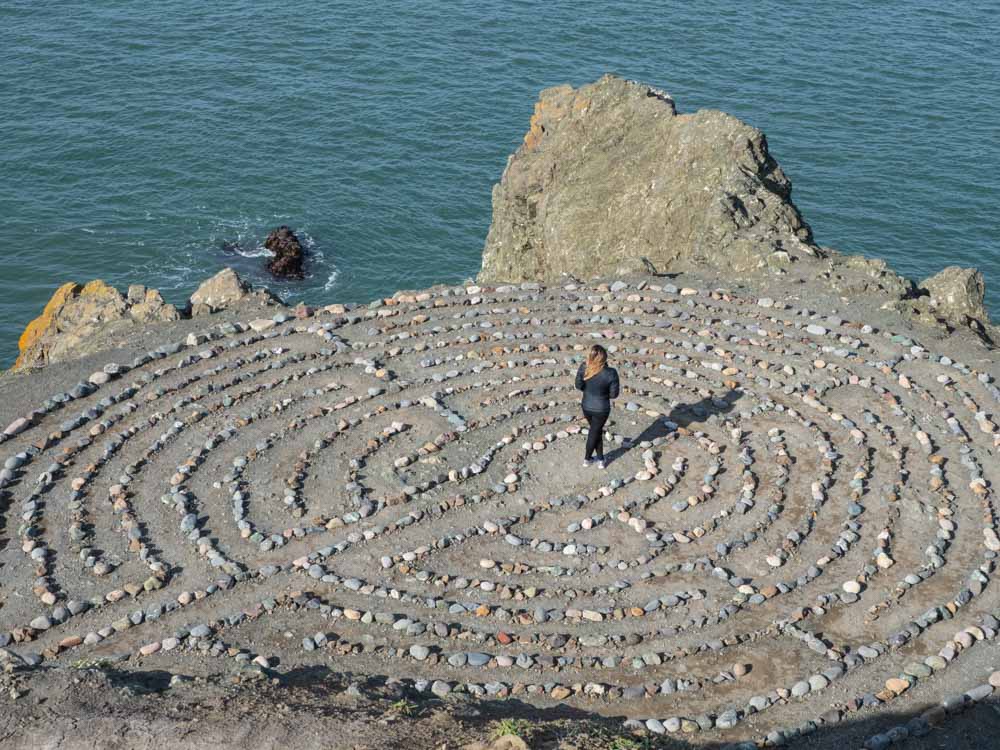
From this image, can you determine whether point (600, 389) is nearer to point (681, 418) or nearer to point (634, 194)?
point (681, 418)

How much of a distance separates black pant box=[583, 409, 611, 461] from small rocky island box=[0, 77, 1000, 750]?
387mm

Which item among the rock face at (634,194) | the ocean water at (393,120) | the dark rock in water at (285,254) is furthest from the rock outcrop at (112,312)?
the dark rock in water at (285,254)

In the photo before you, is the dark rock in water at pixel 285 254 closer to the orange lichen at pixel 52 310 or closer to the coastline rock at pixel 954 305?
the orange lichen at pixel 52 310

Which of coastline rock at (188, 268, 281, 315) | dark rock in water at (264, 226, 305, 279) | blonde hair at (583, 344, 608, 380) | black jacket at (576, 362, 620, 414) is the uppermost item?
blonde hair at (583, 344, 608, 380)

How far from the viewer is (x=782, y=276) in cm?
2523

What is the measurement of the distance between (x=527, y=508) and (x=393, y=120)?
39.4 meters

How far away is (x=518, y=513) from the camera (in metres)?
18.2

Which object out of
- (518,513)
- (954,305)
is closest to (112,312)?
(518,513)

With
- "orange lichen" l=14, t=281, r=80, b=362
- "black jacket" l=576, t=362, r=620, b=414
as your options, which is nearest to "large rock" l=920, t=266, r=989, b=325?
"black jacket" l=576, t=362, r=620, b=414

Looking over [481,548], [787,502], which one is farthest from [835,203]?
[481,548]

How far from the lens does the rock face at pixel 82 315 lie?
24344mm

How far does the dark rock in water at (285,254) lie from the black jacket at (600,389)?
28806mm

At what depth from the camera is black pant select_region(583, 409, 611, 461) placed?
18562 millimetres

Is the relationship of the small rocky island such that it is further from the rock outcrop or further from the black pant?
the black pant
